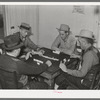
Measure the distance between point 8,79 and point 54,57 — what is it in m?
0.92

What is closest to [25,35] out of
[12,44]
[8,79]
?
[12,44]

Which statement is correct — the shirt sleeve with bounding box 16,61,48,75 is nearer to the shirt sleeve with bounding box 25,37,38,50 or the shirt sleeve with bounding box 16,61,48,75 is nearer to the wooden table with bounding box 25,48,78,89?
the wooden table with bounding box 25,48,78,89

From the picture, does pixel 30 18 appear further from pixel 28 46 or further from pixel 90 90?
pixel 90 90

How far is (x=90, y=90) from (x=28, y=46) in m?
1.67

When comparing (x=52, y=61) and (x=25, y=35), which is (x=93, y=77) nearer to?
(x=52, y=61)

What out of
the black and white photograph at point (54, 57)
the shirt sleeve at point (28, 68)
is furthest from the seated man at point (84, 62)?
the shirt sleeve at point (28, 68)

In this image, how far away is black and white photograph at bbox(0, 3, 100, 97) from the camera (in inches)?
97.8

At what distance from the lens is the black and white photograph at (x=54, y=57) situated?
248cm

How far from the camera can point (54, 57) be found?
121 inches

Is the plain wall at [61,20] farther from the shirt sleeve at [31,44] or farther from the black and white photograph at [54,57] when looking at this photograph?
the shirt sleeve at [31,44]

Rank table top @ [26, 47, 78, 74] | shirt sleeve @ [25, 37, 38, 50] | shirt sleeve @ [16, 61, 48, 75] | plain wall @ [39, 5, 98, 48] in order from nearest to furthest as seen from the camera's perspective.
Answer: shirt sleeve @ [16, 61, 48, 75] < table top @ [26, 47, 78, 74] < shirt sleeve @ [25, 37, 38, 50] < plain wall @ [39, 5, 98, 48]

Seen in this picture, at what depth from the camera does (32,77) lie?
10.2 feet

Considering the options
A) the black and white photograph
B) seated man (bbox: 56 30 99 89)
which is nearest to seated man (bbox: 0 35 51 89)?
the black and white photograph
